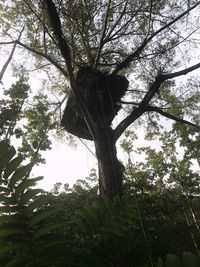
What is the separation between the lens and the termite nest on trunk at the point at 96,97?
8.34m

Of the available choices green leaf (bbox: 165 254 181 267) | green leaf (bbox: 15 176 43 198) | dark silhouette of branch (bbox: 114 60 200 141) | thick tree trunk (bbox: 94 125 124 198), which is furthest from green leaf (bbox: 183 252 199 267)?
dark silhouette of branch (bbox: 114 60 200 141)

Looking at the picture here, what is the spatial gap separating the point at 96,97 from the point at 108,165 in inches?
85.9

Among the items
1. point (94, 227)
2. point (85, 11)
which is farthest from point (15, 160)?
point (85, 11)

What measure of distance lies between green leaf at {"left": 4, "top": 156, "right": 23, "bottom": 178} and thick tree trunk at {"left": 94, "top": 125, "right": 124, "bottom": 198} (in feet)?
17.0

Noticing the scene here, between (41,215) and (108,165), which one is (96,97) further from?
(41,215)

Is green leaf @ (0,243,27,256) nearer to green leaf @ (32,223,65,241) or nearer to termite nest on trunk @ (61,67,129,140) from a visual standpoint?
green leaf @ (32,223,65,241)

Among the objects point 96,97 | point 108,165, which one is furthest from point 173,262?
point 96,97

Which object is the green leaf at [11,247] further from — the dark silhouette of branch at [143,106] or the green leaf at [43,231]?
the dark silhouette of branch at [143,106]

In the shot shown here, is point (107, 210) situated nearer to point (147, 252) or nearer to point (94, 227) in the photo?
point (94, 227)

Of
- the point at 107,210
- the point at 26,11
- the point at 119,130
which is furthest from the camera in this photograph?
the point at 26,11

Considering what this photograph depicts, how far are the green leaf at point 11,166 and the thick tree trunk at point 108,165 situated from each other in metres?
5.18

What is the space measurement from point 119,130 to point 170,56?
359 centimetres

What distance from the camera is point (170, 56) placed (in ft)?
33.9

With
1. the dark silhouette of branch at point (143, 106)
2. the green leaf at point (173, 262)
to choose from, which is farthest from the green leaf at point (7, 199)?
the dark silhouette of branch at point (143, 106)
